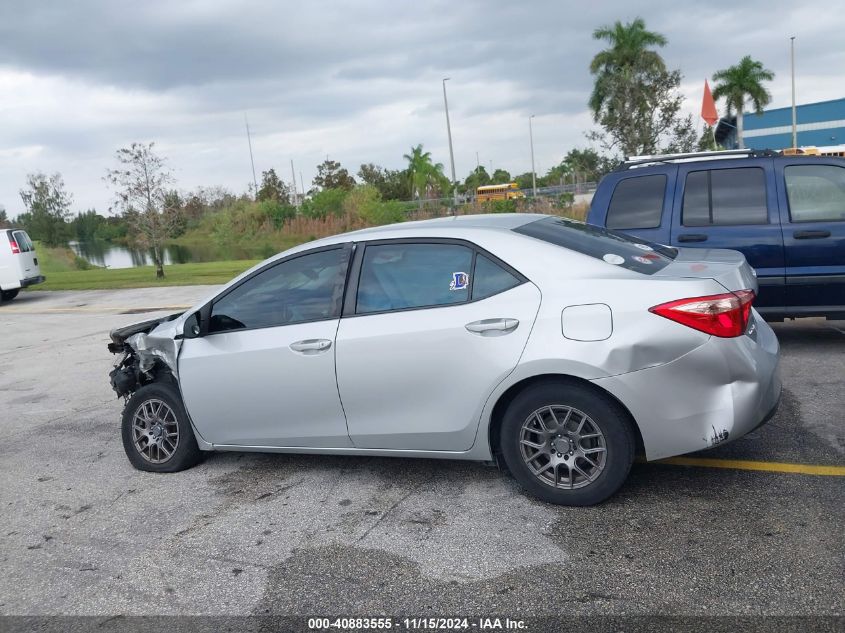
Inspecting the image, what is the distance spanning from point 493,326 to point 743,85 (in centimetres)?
5935

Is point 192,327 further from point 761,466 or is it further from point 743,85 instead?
point 743,85

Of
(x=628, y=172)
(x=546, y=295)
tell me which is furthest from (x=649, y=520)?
(x=628, y=172)

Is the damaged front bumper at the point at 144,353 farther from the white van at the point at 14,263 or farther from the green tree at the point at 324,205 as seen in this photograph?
the green tree at the point at 324,205

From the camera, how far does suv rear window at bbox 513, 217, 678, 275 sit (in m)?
4.44

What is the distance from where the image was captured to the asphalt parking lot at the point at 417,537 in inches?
135

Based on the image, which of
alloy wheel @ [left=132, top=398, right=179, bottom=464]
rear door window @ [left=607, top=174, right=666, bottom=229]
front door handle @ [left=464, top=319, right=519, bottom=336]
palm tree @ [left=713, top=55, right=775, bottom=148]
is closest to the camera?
front door handle @ [left=464, top=319, right=519, bottom=336]

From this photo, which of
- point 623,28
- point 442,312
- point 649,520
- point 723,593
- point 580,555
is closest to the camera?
point 723,593

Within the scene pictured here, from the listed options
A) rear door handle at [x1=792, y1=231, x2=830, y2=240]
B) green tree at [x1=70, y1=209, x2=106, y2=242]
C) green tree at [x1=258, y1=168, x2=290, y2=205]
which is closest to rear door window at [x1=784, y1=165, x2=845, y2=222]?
rear door handle at [x1=792, y1=231, x2=830, y2=240]

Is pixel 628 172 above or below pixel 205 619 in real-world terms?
above

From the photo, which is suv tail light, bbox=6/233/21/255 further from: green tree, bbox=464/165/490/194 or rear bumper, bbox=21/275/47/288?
green tree, bbox=464/165/490/194

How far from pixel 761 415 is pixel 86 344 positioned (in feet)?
33.6

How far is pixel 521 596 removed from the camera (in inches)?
134

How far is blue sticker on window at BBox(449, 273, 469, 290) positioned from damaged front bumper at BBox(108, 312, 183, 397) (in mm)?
1973

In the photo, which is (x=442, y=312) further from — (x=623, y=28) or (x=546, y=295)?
(x=623, y=28)
